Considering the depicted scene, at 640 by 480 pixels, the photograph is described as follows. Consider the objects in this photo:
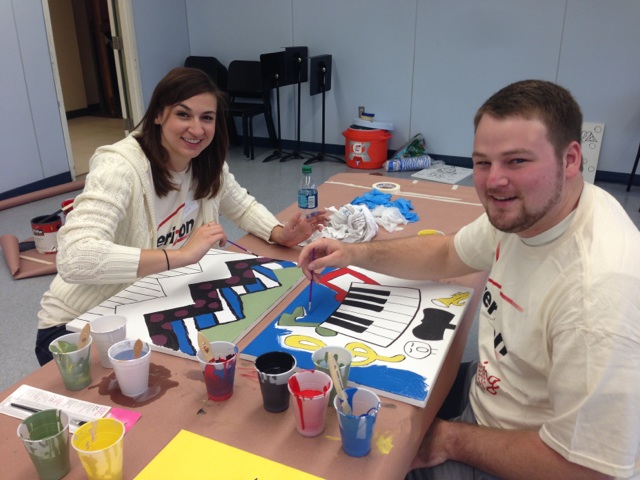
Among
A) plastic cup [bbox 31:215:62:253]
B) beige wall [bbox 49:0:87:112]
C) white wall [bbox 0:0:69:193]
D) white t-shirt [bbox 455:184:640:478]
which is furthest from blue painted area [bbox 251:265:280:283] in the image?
beige wall [bbox 49:0:87:112]

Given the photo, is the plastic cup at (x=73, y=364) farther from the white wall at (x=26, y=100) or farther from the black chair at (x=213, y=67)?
the black chair at (x=213, y=67)

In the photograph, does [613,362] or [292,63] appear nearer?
[613,362]

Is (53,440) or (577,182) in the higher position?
(577,182)

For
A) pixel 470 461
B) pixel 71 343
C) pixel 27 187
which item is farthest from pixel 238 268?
pixel 27 187

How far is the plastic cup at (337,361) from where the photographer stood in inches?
36.6

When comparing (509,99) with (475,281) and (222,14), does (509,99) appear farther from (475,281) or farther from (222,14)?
(222,14)

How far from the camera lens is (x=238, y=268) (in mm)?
1459

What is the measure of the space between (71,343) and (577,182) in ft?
3.42

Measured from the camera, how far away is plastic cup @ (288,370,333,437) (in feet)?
2.75

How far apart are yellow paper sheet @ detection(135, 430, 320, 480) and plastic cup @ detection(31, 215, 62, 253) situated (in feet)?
8.92

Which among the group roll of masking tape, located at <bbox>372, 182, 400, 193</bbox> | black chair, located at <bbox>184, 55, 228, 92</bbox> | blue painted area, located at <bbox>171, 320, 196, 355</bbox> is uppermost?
black chair, located at <bbox>184, 55, 228, 92</bbox>

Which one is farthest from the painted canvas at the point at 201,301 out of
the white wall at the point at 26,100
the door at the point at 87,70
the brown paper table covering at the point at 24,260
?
the door at the point at 87,70

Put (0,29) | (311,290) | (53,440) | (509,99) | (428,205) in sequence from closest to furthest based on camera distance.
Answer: (53,440), (509,99), (311,290), (428,205), (0,29)

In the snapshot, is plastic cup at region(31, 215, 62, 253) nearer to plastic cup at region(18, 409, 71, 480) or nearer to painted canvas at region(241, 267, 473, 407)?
painted canvas at region(241, 267, 473, 407)
